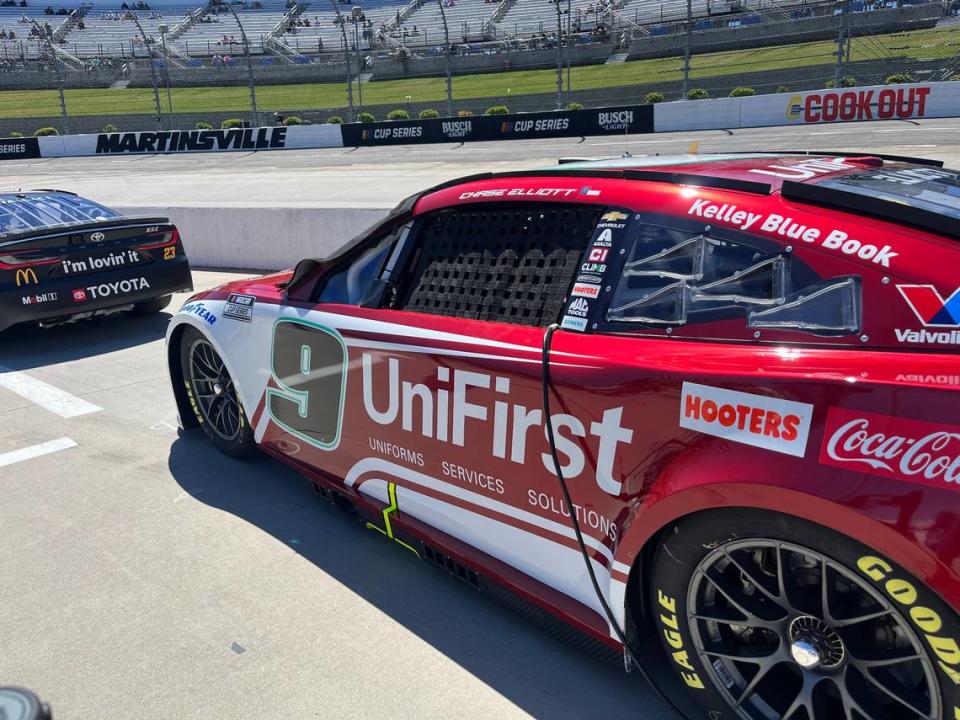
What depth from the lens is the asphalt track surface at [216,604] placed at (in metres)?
2.64

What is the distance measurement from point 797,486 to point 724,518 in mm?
235

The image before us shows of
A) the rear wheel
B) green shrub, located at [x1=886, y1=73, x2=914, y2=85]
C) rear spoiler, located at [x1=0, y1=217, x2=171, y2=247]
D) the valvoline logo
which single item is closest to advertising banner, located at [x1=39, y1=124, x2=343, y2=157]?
green shrub, located at [x1=886, y1=73, x2=914, y2=85]

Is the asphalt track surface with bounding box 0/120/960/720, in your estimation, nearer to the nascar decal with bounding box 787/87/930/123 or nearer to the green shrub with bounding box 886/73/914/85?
the nascar decal with bounding box 787/87/930/123

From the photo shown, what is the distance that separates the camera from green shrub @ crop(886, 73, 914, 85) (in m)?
28.0

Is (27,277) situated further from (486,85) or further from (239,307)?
(486,85)

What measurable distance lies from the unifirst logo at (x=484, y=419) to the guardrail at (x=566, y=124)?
22131mm

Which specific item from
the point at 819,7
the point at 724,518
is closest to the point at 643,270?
Result: the point at 724,518

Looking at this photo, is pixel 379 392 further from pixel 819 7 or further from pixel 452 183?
pixel 819 7

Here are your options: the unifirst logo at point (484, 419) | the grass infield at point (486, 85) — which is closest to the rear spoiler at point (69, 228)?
the unifirst logo at point (484, 419)

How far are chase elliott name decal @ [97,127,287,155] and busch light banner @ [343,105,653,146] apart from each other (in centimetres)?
356

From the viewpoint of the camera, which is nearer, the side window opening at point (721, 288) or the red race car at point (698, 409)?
the red race car at point (698, 409)

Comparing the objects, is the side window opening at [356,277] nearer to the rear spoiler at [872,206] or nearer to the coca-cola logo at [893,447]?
the rear spoiler at [872,206]

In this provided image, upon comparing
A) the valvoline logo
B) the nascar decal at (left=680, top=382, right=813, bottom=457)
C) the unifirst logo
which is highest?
the valvoline logo

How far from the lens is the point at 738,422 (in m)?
2.01
